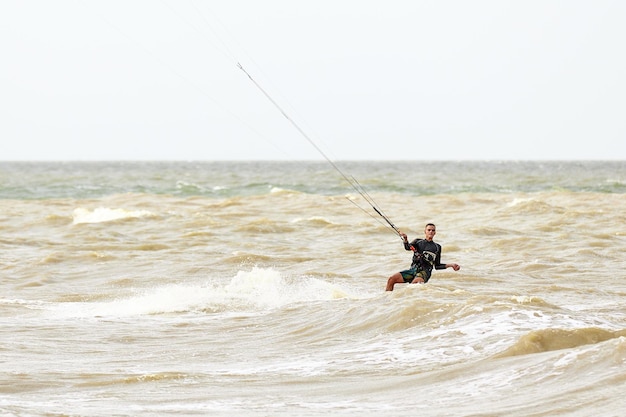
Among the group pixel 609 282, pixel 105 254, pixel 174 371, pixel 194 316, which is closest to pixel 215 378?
pixel 174 371

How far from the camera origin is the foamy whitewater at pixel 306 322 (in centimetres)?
701

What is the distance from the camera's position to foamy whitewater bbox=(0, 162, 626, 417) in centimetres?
701

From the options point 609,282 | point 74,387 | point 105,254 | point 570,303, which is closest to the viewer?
point 74,387

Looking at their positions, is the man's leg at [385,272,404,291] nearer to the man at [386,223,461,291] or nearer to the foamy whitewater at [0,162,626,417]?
the man at [386,223,461,291]

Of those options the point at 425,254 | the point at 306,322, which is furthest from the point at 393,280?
the point at 306,322

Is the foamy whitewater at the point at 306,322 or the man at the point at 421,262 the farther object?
the man at the point at 421,262

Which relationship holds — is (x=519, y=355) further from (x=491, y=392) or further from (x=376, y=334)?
(x=376, y=334)

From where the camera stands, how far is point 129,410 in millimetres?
6699

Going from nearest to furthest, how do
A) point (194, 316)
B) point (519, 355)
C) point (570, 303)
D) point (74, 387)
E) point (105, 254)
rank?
point (74, 387) → point (519, 355) → point (194, 316) → point (570, 303) → point (105, 254)

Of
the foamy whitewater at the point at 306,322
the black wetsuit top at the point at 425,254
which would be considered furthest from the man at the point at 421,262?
the foamy whitewater at the point at 306,322

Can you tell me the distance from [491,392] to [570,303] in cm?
618

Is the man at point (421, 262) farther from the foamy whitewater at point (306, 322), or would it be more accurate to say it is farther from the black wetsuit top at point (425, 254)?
the foamy whitewater at point (306, 322)

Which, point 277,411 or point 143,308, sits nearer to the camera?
point 277,411

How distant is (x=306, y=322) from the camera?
11141mm
